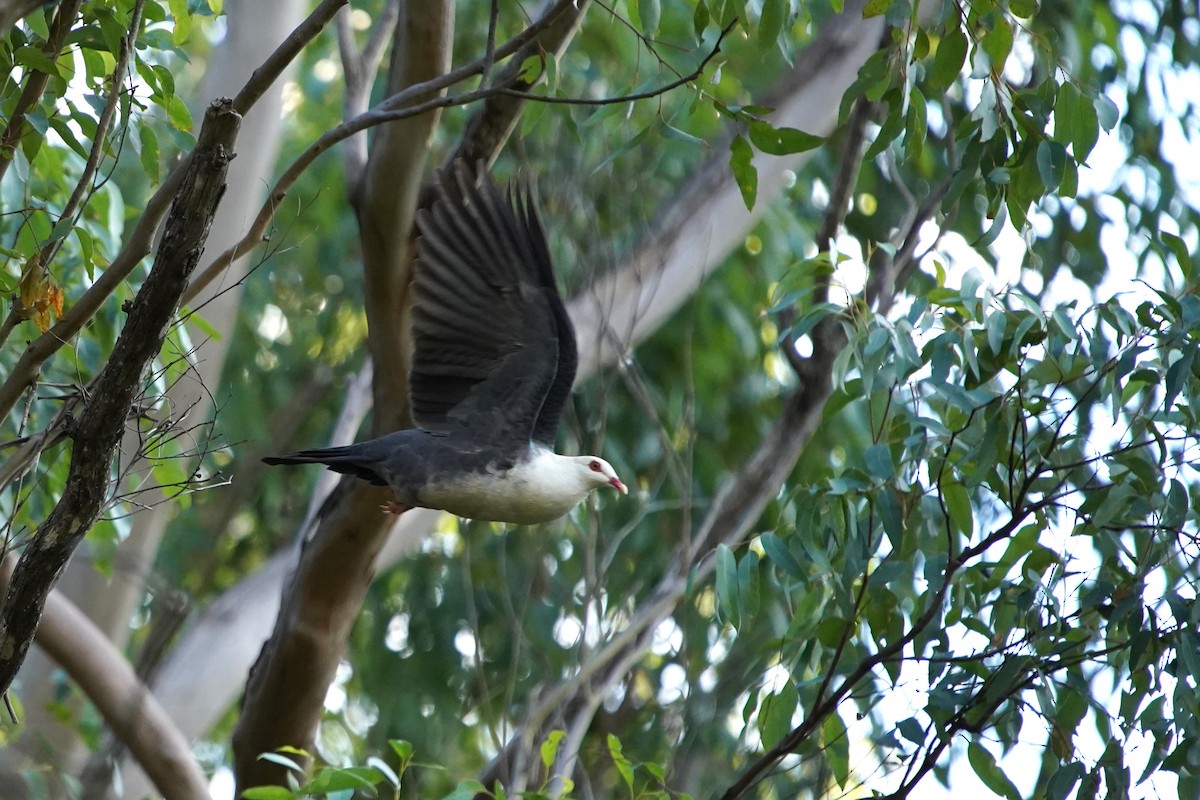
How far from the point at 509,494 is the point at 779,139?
103cm

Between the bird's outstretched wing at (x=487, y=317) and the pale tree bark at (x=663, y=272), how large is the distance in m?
1.00

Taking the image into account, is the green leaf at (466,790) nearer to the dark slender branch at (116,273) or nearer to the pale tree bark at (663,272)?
the dark slender branch at (116,273)

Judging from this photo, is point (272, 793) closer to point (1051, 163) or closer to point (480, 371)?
point (480, 371)

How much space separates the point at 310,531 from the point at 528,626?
4.95 feet

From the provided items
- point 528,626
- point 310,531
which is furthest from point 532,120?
point 528,626

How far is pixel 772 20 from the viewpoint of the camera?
2.33 meters

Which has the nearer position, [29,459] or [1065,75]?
[29,459]

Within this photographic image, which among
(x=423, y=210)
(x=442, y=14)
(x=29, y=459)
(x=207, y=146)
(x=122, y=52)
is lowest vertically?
(x=29, y=459)

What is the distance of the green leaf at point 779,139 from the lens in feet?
7.58

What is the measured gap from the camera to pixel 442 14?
9.76 feet

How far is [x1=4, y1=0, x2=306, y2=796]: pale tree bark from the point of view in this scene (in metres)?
4.54

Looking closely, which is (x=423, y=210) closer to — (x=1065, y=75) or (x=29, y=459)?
(x=29, y=459)

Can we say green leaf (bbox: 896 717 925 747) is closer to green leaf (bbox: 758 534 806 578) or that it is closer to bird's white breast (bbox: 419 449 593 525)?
green leaf (bbox: 758 534 806 578)

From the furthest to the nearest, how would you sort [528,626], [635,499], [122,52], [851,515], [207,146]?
[635,499]
[528,626]
[851,515]
[122,52]
[207,146]
